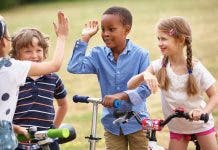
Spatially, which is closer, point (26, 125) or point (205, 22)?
point (26, 125)

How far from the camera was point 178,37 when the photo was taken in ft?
18.5

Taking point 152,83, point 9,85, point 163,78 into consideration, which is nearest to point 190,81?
point 163,78

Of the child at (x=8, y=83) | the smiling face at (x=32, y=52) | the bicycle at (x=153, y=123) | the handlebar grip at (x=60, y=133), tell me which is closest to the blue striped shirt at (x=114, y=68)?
the smiling face at (x=32, y=52)

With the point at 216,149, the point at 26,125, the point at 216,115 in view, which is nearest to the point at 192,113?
the point at 216,149

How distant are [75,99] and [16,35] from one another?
0.79 meters

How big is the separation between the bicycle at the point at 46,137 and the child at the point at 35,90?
1.09ft

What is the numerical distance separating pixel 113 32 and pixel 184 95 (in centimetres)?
84

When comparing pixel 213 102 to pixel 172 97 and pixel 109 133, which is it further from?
pixel 109 133

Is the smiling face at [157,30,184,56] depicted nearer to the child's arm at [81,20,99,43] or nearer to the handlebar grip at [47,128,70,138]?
the child's arm at [81,20,99,43]

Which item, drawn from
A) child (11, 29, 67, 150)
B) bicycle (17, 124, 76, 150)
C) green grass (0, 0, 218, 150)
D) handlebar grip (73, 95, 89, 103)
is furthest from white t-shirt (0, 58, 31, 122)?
green grass (0, 0, 218, 150)

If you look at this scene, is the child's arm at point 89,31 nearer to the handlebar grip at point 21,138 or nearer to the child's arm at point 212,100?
the child's arm at point 212,100

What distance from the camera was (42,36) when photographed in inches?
222

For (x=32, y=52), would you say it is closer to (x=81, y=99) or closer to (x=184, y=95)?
(x=81, y=99)

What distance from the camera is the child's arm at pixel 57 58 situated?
471cm
